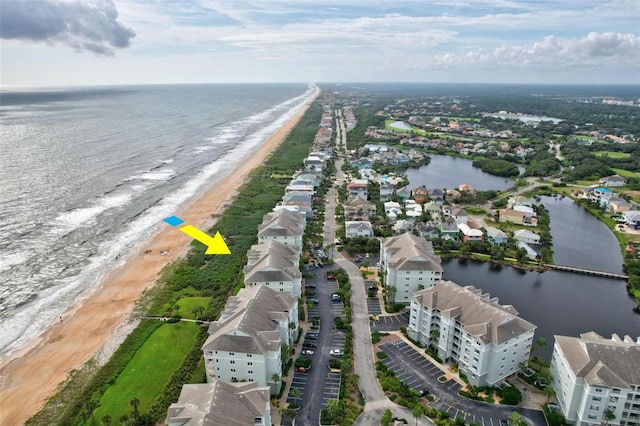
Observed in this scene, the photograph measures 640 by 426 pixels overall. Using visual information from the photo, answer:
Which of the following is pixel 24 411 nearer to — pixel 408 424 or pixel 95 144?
pixel 408 424

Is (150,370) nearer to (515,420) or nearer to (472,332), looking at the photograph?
(472,332)

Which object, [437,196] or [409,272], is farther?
[437,196]

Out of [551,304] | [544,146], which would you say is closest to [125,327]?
[551,304]

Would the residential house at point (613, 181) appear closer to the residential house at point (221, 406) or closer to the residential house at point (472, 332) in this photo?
the residential house at point (472, 332)

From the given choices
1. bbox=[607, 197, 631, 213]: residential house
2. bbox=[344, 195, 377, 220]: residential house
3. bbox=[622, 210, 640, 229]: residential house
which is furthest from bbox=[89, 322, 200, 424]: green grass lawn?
bbox=[607, 197, 631, 213]: residential house
